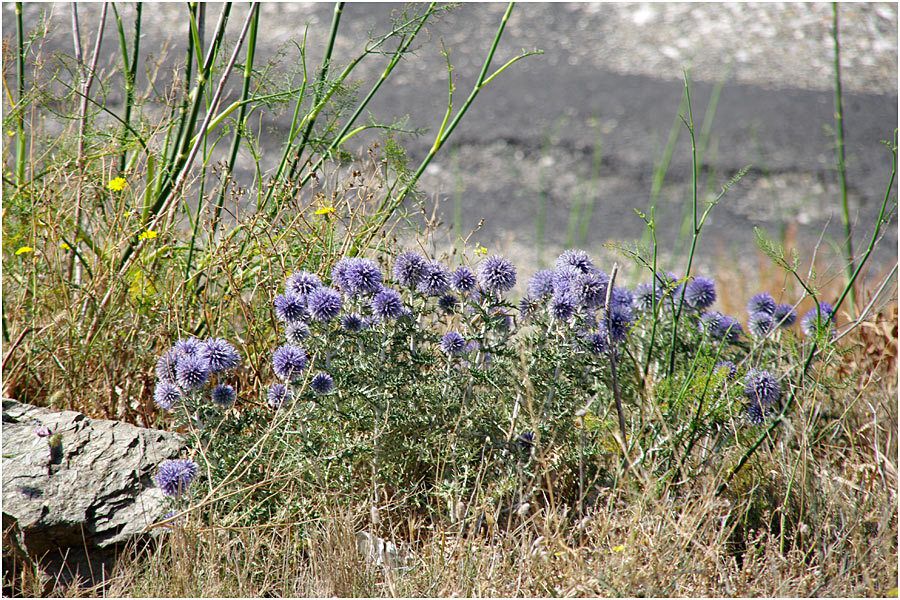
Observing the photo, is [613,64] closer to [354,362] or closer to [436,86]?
[436,86]

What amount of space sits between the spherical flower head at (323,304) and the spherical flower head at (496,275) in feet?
1.11

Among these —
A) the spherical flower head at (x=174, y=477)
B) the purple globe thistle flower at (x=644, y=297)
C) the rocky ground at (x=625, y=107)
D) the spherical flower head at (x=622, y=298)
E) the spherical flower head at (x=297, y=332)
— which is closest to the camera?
the spherical flower head at (x=174, y=477)

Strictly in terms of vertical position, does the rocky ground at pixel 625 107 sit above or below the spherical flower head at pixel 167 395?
above

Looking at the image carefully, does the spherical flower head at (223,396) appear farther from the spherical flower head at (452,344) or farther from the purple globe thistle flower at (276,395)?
the spherical flower head at (452,344)

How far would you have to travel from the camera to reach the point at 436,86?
5.81m

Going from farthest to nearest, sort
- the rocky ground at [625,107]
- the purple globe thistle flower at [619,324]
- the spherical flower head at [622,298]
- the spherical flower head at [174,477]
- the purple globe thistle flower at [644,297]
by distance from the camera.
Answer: the rocky ground at [625,107]
the purple globe thistle flower at [644,297]
the spherical flower head at [622,298]
the purple globe thistle flower at [619,324]
the spherical flower head at [174,477]

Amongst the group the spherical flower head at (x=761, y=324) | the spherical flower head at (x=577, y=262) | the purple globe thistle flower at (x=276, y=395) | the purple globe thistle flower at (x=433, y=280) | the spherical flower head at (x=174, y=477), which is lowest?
the spherical flower head at (x=174, y=477)

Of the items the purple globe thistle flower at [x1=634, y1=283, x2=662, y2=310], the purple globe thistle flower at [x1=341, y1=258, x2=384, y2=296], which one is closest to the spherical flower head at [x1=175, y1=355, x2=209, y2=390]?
the purple globe thistle flower at [x1=341, y1=258, x2=384, y2=296]

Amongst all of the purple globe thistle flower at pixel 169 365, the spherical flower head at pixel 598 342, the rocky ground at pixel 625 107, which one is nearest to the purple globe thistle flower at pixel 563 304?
the spherical flower head at pixel 598 342

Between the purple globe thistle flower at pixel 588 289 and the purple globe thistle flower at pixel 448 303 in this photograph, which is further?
the purple globe thistle flower at pixel 448 303

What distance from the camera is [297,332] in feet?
6.31

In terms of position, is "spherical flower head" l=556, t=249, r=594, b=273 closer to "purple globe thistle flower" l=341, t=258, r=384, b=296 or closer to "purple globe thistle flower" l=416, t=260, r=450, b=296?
"purple globe thistle flower" l=416, t=260, r=450, b=296

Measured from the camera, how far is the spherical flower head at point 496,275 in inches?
76.4

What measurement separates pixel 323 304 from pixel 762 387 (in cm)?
103
